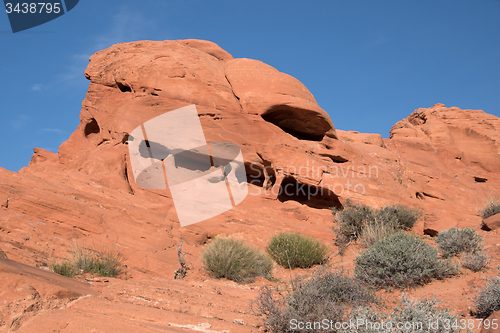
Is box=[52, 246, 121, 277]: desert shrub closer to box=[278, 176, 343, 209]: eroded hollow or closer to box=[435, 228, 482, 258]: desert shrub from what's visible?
box=[435, 228, 482, 258]: desert shrub

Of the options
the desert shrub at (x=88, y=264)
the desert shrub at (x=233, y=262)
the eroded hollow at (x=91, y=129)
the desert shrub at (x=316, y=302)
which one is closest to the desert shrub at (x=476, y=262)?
the desert shrub at (x=316, y=302)

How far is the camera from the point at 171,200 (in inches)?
442

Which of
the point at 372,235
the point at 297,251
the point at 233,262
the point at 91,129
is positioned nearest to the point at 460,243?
the point at 372,235

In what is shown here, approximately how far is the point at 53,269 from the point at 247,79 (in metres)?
10.9

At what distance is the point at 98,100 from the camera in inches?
517

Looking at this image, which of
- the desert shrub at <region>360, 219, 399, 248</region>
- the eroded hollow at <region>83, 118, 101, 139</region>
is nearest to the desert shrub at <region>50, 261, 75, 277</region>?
the desert shrub at <region>360, 219, 399, 248</region>

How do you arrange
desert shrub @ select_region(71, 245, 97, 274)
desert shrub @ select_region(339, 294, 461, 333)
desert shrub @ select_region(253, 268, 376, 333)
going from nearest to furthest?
desert shrub @ select_region(339, 294, 461, 333) < desert shrub @ select_region(253, 268, 376, 333) < desert shrub @ select_region(71, 245, 97, 274)

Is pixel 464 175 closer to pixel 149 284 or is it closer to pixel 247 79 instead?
pixel 247 79

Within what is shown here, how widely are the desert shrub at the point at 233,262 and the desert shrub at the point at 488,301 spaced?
414 cm

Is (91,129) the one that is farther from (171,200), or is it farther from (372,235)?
(372,235)

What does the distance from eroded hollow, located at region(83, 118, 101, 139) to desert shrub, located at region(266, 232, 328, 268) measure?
908cm

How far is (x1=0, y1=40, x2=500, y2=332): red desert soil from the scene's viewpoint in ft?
13.1

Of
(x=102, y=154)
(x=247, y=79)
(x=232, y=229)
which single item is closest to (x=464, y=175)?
(x=247, y=79)

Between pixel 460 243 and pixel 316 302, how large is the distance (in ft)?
13.3
